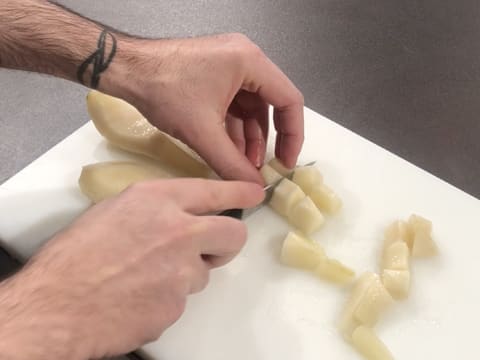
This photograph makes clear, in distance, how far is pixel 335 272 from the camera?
113cm

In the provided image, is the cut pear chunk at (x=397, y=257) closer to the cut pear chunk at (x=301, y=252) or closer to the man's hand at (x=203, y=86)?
the cut pear chunk at (x=301, y=252)

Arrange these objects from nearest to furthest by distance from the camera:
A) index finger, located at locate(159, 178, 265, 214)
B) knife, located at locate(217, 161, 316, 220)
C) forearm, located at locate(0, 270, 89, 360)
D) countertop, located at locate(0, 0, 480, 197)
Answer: forearm, located at locate(0, 270, 89, 360) → index finger, located at locate(159, 178, 265, 214) → knife, located at locate(217, 161, 316, 220) → countertop, located at locate(0, 0, 480, 197)

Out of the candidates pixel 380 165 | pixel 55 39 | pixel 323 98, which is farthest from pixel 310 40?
pixel 55 39

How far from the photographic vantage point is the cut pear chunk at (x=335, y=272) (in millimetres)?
1127

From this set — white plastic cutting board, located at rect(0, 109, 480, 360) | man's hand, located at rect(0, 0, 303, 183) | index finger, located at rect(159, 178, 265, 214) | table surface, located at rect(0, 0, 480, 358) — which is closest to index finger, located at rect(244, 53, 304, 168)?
man's hand, located at rect(0, 0, 303, 183)

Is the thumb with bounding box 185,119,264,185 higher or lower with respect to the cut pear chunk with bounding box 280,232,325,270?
higher

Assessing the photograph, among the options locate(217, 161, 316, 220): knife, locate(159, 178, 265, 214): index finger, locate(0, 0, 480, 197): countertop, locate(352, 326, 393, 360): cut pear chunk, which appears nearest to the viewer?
locate(159, 178, 265, 214): index finger

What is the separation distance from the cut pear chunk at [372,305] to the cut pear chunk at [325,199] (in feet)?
0.64

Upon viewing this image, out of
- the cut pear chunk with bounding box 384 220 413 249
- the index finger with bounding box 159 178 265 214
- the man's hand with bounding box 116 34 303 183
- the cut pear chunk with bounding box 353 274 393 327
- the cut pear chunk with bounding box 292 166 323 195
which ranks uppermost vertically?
the man's hand with bounding box 116 34 303 183

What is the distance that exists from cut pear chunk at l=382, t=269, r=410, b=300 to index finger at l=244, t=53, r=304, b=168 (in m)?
0.29

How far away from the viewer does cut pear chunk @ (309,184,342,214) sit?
1.22 m

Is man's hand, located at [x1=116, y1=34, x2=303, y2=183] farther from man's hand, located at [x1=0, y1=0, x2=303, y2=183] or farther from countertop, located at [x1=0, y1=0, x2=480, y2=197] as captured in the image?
countertop, located at [x1=0, y1=0, x2=480, y2=197]

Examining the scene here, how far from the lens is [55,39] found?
1.18 m

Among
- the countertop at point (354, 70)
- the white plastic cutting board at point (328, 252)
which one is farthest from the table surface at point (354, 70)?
the white plastic cutting board at point (328, 252)
